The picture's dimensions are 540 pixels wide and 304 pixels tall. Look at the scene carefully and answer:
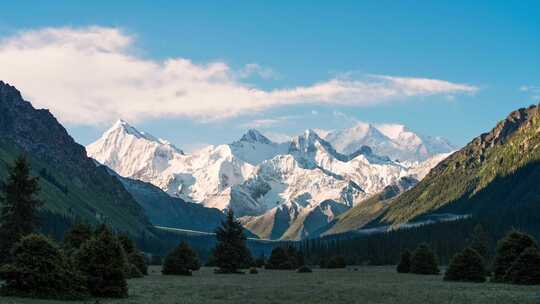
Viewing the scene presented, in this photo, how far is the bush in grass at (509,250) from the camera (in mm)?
82812

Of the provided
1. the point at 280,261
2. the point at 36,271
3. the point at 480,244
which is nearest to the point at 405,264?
the point at 480,244

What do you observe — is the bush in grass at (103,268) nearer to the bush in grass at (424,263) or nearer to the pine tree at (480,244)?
the bush in grass at (424,263)

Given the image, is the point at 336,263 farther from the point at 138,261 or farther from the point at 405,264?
the point at 138,261

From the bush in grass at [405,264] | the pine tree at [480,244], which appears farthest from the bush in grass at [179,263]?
the pine tree at [480,244]

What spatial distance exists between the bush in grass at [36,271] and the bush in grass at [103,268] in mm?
4503

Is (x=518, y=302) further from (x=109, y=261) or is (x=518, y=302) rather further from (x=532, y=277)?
(x=109, y=261)

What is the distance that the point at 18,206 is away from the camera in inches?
3056

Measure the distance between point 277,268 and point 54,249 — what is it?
109 metres

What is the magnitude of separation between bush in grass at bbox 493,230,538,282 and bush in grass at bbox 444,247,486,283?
95.7 inches

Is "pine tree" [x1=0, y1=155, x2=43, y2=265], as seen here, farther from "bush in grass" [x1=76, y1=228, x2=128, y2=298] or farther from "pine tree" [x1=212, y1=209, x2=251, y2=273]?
"pine tree" [x1=212, y1=209, x2=251, y2=273]

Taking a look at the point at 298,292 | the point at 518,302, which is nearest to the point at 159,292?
the point at 298,292

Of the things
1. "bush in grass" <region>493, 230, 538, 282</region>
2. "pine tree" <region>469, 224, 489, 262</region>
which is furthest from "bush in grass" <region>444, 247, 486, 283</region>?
"pine tree" <region>469, 224, 489, 262</region>

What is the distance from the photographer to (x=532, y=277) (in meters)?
75.7

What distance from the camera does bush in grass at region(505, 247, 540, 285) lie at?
75.7 metres
